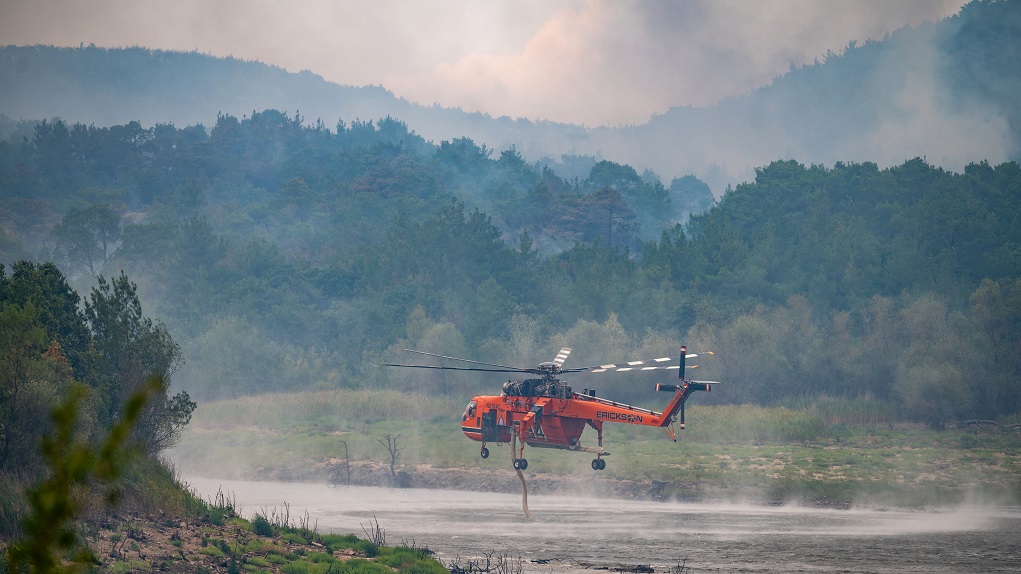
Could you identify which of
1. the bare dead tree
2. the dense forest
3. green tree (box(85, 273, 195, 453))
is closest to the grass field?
the bare dead tree

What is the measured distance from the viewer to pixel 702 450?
68188 mm

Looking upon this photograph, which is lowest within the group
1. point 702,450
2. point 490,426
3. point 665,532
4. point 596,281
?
point 665,532

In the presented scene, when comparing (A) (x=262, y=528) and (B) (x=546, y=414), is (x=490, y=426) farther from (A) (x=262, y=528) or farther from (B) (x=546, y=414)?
(A) (x=262, y=528)

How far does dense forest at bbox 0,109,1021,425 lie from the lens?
84625 mm

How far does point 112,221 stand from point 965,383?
333 feet

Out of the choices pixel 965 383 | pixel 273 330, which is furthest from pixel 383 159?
pixel 965 383

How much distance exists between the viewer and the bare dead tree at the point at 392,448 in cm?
7081

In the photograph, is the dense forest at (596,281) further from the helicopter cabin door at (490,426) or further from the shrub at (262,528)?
the shrub at (262,528)

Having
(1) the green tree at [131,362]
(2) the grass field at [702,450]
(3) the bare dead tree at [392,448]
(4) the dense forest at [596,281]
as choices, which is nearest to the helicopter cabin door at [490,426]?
(1) the green tree at [131,362]

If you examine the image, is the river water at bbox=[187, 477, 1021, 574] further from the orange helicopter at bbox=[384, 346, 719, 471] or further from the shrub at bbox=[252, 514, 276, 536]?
the shrub at bbox=[252, 514, 276, 536]

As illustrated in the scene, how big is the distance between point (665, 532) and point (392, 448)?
1114 inches

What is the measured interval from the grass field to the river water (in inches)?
103

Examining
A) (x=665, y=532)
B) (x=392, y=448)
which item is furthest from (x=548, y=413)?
(x=392, y=448)

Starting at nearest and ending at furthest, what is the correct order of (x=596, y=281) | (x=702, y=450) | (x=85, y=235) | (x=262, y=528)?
(x=262, y=528), (x=702, y=450), (x=596, y=281), (x=85, y=235)
